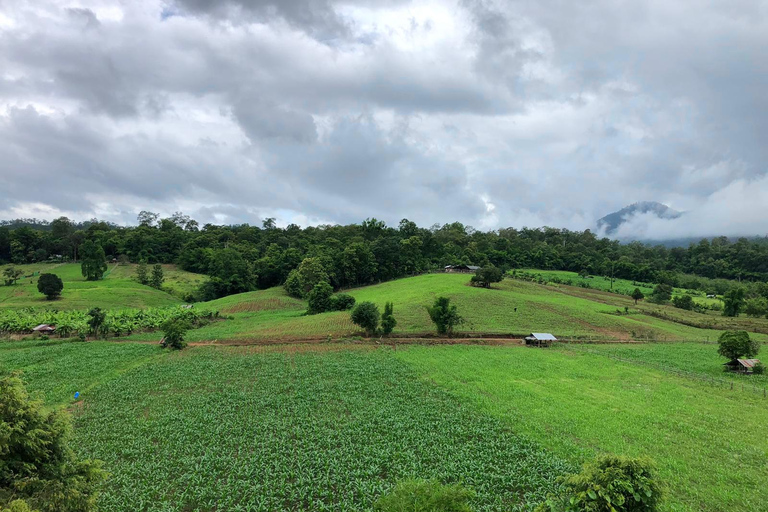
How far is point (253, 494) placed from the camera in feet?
50.4

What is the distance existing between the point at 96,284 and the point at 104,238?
42.2m

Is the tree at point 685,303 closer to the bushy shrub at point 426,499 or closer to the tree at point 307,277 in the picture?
the tree at point 307,277

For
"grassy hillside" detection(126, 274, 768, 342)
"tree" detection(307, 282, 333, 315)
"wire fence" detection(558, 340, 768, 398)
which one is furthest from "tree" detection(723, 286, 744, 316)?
"tree" detection(307, 282, 333, 315)

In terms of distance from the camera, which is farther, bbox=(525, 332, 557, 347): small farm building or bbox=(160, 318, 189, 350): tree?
bbox=(525, 332, 557, 347): small farm building

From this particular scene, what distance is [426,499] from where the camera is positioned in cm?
995

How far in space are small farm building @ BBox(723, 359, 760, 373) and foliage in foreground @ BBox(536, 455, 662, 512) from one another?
119 ft

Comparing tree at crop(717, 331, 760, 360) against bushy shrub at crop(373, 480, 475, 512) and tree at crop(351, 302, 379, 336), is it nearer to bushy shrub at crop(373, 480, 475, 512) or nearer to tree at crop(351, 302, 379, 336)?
tree at crop(351, 302, 379, 336)

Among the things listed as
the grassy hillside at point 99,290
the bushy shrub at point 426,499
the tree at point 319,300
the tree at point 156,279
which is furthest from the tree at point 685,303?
the tree at point 156,279

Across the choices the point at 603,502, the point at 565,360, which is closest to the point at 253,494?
the point at 603,502

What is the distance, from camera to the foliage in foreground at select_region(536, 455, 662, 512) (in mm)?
8594

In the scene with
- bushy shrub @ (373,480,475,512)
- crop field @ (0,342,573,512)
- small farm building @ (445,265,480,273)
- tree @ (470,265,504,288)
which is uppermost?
small farm building @ (445,265,480,273)

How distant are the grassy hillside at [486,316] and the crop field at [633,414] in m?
14.6

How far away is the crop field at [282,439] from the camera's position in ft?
50.8

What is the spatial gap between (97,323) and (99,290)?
35.0 meters
